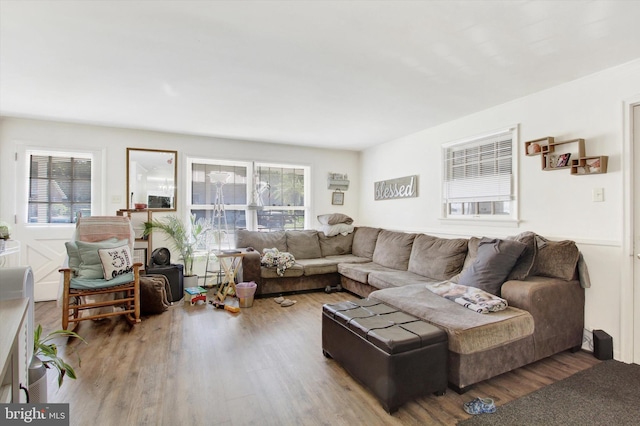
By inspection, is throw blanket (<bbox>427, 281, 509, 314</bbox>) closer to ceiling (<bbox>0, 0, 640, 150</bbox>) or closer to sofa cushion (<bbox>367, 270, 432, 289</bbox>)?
sofa cushion (<bbox>367, 270, 432, 289</bbox>)

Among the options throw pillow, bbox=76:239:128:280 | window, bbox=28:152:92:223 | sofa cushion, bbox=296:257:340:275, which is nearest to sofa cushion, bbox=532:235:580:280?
sofa cushion, bbox=296:257:340:275

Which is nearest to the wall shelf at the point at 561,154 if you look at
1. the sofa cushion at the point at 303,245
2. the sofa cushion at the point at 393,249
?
the sofa cushion at the point at 393,249

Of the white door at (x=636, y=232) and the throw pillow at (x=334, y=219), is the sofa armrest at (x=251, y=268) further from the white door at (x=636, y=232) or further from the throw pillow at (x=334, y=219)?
the white door at (x=636, y=232)

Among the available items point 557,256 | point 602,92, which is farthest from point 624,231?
point 602,92

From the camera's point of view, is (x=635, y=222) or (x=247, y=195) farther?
(x=247, y=195)

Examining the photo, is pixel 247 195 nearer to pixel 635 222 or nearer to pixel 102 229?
pixel 102 229

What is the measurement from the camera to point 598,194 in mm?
2537

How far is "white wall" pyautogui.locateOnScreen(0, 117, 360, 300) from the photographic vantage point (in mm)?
3783

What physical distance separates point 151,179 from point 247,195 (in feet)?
4.63

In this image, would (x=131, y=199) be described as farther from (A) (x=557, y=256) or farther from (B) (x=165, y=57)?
(A) (x=557, y=256)

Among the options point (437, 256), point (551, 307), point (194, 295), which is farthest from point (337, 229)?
point (551, 307)

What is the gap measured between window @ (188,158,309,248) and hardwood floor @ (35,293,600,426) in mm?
2116

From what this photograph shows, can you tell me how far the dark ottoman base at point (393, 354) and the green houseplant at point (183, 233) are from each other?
9.59 ft

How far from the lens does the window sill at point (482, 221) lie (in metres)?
3.17
